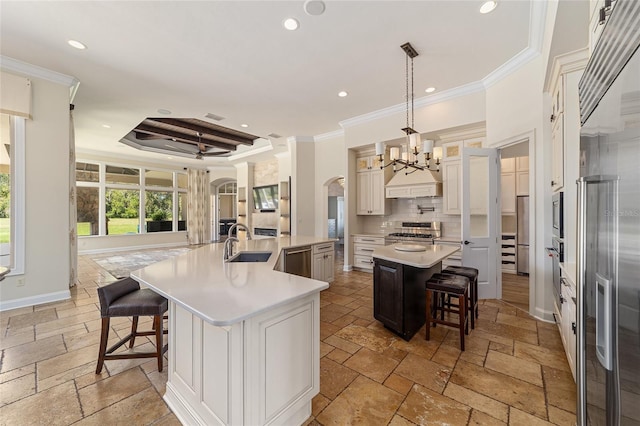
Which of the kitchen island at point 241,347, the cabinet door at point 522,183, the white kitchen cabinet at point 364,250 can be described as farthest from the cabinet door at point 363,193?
the kitchen island at point 241,347

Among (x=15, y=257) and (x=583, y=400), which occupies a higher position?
(x=15, y=257)

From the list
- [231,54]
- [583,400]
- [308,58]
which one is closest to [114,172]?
[231,54]

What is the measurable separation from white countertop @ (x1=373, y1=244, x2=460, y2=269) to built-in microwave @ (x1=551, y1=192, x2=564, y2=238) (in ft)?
3.32

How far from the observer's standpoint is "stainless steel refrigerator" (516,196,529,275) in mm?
5168

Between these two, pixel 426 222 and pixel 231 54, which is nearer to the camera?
pixel 231 54

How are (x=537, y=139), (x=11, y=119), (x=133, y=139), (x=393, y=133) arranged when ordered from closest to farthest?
(x=537, y=139) → (x=11, y=119) → (x=393, y=133) → (x=133, y=139)

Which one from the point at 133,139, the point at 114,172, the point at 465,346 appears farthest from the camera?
the point at 114,172

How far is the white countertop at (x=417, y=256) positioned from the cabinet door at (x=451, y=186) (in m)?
1.89

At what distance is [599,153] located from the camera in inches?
39.4

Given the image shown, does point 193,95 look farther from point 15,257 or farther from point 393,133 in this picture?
point 393,133

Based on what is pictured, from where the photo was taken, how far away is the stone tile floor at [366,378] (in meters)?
1.67

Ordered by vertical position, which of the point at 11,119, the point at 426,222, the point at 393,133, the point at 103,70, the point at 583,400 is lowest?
the point at 583,400

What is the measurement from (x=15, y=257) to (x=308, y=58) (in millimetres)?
4642

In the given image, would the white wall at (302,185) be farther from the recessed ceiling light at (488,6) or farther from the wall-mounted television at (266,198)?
the recessed ceiling light at (488,6)
